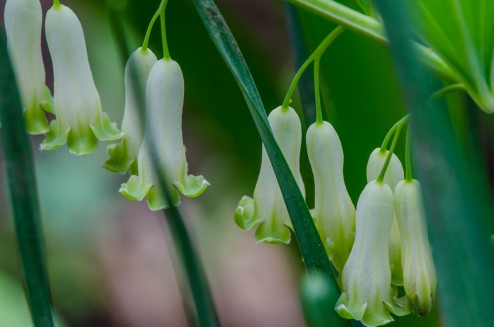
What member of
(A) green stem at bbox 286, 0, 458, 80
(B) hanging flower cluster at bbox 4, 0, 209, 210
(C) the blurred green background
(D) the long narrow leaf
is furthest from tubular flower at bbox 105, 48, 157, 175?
(C) the blurred green background

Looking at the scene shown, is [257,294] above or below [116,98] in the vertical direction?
below

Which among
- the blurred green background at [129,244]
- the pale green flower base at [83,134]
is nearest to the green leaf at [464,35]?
the pale green flower base at [83,134]

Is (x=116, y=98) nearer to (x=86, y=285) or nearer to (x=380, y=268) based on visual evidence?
(x=86, y=285)

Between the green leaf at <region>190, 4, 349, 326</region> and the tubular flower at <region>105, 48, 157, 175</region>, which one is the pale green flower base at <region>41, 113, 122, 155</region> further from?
the green leaf at <region>190, 4, 349, 326</region>

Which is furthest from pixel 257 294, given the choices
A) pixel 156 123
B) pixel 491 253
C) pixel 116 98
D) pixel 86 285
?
pixel 491 253

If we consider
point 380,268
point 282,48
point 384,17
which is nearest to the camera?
point 384,17

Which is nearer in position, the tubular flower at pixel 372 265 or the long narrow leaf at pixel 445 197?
the long narrow leaf at pixel 445 197

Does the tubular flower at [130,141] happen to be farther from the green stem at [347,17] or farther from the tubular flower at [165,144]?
the green stem at [347,17]
